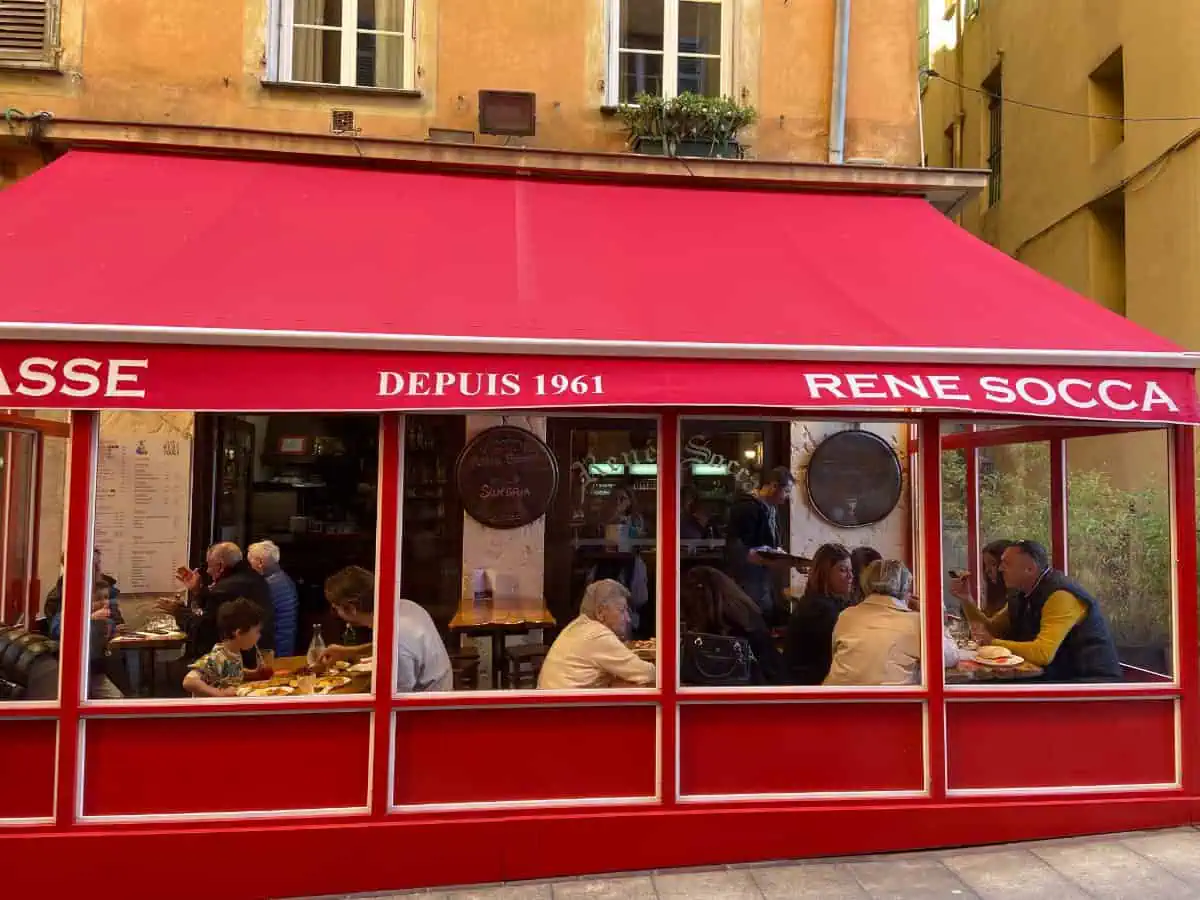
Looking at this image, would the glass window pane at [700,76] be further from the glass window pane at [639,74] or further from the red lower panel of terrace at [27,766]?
the red lower panel of terrace at [27,766]

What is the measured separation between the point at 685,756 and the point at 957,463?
390cm

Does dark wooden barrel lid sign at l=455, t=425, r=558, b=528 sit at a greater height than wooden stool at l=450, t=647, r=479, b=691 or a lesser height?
greater

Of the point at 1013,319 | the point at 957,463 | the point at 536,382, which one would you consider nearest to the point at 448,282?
the point at 536,382

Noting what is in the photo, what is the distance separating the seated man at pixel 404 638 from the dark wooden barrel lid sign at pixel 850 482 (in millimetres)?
3672

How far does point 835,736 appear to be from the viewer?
4551 mm

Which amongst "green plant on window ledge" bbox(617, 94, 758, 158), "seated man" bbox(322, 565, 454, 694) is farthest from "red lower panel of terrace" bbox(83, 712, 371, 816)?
"green plant on window ledge" bbox(617, 94, 758, 158)

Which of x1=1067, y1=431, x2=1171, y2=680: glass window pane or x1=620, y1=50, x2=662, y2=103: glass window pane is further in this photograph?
x1=620, y1=50, x2=662, y2=103: glass window pane

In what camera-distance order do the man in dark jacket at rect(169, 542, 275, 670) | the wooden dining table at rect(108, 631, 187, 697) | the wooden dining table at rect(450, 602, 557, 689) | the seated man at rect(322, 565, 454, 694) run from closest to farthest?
the seated man at rect(322, 565, 454, 694), the wooden dining table at rect(108, 631, 187, 697), the man in dark jacket at rect(169, 542, 275, 670), the wooden dining table at rect(450, 602, 557, 689)

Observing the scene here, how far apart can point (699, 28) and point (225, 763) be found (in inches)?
248

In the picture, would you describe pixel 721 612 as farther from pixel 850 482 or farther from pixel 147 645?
pixel 147 645

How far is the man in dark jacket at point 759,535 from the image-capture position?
681 cm

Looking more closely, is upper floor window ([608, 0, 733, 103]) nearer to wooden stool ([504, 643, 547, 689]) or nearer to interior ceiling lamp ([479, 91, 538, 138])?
interior ceiling lamp ([479, 91, 538, 138])

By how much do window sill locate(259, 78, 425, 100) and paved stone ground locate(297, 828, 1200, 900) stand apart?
5466 millimetres

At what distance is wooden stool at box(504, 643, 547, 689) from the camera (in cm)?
520
